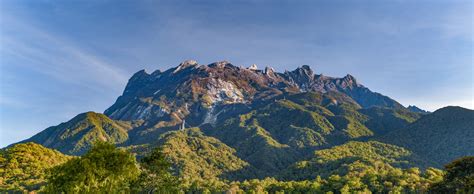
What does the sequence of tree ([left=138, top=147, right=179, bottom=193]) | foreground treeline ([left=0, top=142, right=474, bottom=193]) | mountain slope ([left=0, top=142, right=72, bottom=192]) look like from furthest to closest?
mountain slope ([left=0, top=142, right=72, bottom=192]), tree ([left=138, top=147, right=179, bottom=193]), foreground treeline ([left=0, top=142, right=474, bottom=193])

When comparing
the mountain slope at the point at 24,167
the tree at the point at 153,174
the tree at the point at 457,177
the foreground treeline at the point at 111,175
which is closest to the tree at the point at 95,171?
the foreground treeline at the point at 111,175

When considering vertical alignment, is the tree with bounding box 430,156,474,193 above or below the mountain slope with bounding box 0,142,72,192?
below

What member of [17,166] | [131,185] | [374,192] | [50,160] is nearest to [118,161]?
[131,185]

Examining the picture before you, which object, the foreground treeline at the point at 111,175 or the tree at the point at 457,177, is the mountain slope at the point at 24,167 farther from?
the tree at the point at 457,177

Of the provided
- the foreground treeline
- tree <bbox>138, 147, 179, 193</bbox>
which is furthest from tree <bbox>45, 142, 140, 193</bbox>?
tree <bbox>138, 147, 179, 193</bbox>

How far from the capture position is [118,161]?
72.2 m

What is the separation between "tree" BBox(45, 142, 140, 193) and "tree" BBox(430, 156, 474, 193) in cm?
7414

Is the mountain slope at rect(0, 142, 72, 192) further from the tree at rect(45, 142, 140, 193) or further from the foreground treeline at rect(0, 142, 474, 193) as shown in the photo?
the tree at rect(45, 142, 140, 193)

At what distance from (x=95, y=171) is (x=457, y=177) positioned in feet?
275

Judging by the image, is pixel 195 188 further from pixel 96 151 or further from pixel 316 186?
pixel 96 151

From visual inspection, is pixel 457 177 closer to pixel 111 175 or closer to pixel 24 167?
pixel 111 175

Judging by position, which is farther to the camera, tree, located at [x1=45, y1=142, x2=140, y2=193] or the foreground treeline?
the foreground treeline

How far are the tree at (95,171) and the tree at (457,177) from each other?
74140 millimetres

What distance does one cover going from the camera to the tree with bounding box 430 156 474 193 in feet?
298
